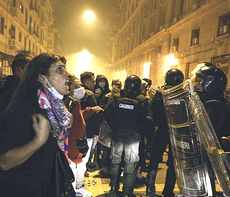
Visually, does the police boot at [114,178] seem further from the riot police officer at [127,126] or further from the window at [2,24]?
the window at [2,24]

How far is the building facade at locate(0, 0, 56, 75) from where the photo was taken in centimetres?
2597

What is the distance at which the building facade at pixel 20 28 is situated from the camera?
85.2 feet

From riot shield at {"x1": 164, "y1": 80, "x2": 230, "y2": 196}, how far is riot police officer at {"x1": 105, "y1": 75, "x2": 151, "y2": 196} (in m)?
1.11

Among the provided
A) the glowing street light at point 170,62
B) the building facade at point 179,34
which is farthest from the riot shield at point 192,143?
the glowing street light at point 170,62

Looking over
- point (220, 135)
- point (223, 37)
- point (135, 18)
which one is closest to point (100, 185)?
point (220, 135)

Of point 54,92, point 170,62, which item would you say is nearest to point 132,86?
point 54,92

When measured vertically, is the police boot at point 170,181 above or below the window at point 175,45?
below

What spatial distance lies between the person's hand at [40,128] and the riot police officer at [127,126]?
3.31 metres

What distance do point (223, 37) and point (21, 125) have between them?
604 inches

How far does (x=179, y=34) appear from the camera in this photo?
73.9 feet

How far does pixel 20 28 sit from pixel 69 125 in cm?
3299

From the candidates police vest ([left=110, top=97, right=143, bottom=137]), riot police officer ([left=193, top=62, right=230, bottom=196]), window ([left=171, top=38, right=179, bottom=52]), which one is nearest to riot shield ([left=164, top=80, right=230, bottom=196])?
riot police officer ([left=193, top=62, right=230, bottom=196])

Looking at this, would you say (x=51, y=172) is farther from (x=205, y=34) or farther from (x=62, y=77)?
(x=205, y=34)

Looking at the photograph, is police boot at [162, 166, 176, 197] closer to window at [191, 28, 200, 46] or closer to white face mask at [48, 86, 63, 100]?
white face mask at [48, 86, 63, 100]
